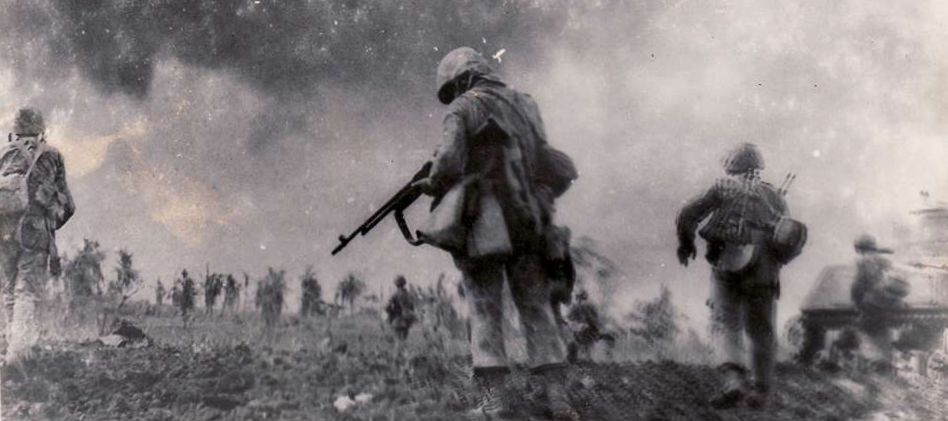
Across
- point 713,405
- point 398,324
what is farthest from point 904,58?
point 398,324

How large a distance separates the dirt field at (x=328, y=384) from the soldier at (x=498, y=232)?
267 mm

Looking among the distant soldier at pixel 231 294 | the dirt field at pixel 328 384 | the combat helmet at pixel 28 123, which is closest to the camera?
the dirt field at pixel 328 384

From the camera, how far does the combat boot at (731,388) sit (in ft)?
22.3

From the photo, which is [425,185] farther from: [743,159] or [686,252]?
[743,159]

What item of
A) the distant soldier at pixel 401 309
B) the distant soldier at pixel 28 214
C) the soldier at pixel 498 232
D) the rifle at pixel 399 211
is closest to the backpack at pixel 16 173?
the distant soldier at pixel 28 214

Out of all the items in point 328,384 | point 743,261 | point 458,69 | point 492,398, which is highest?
point 458,69

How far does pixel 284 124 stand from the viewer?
7.34m

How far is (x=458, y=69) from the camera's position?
22.7 ft

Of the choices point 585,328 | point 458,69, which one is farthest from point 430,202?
point 585,328

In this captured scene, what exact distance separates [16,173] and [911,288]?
5.92m

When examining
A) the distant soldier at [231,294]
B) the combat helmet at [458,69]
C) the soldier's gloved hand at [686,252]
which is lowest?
the distant soldier at [231,294]

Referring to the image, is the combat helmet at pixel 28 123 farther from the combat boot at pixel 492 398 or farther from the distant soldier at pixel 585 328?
the distant soldier at pixel 585 328

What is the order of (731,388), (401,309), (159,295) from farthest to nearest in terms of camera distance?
1. (159,295)
2. (401,309)
3. (731,388)

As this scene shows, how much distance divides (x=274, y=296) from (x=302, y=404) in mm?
737
